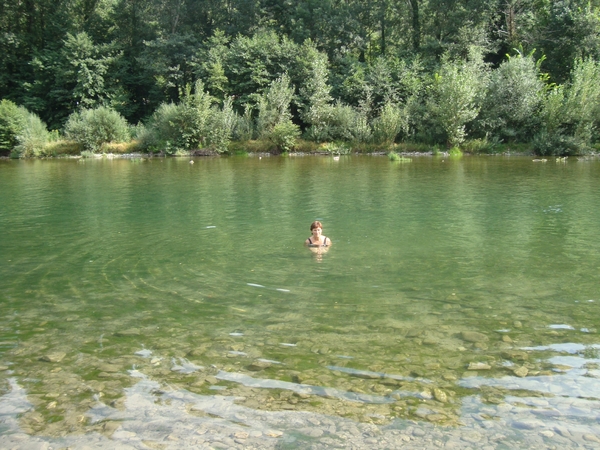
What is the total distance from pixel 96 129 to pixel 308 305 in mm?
47366

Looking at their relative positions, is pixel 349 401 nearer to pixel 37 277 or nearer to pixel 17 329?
pixel 17 329

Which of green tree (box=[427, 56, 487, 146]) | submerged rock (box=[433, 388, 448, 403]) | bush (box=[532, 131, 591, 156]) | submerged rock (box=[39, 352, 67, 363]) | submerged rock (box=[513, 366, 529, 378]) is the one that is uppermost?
green tree (box=[427, 56, 487, 146])

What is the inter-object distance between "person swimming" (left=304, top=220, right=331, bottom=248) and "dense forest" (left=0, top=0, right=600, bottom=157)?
34.6 metres

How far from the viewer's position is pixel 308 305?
877 cm

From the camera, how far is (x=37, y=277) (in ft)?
35.0

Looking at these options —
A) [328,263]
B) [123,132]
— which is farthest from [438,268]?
[123,132]

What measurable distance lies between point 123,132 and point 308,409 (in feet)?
164

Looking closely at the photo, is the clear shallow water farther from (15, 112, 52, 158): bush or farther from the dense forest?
(15, 112, 52, 158): bush

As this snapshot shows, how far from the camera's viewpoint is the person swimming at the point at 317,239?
1225cm

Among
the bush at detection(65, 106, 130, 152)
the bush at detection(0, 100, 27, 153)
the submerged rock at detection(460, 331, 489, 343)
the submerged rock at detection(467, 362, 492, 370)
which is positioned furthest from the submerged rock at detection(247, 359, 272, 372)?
the bush at detection(0, 100, 27, 153)

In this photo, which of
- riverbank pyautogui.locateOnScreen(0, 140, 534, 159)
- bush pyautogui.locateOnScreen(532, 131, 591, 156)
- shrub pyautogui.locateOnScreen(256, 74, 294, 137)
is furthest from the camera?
shrub pyautogui.locateOnScreen(256, 74, 294, 137)

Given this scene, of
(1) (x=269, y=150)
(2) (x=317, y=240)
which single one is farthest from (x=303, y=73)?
(2) (x=317, y=240)

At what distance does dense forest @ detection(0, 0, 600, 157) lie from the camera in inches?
1762

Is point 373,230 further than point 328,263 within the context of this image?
Yes
